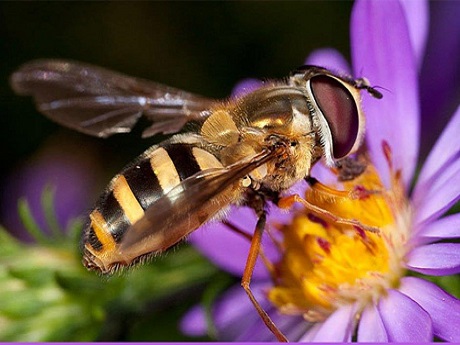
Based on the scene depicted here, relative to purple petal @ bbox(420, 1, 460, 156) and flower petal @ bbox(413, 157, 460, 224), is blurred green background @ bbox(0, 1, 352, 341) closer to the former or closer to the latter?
purple petal @ bbox(420, 1, 460, 156)

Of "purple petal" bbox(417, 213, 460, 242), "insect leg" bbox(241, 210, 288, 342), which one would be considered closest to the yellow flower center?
"purple petal" bbox(417, 213, 460, 242)

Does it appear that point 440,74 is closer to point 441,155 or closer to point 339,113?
point 441,155

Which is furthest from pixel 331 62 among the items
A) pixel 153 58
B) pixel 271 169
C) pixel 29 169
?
pixel 29 169

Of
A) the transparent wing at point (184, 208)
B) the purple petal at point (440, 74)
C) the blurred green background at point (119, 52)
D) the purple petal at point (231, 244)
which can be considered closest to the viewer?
the transparent wing at point (184, 208)

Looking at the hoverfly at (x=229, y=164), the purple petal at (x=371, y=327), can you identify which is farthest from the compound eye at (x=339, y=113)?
the purple petal at (x=371, y=327)

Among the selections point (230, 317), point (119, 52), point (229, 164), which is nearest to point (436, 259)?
point (229, 164)

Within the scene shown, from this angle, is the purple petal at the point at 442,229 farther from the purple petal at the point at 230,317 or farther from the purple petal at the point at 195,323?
the purple petal at the point at 195,323
